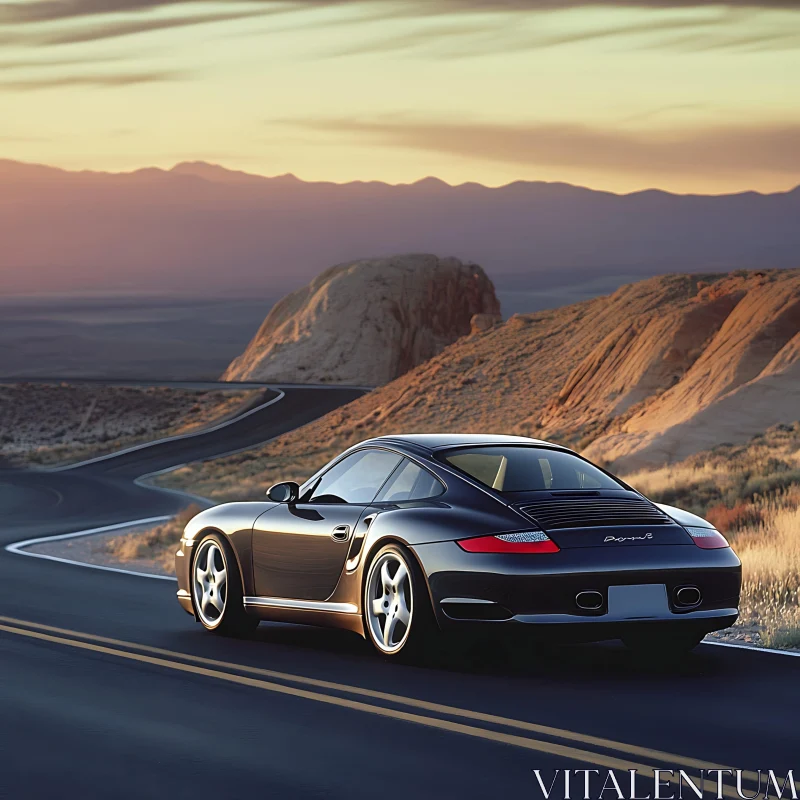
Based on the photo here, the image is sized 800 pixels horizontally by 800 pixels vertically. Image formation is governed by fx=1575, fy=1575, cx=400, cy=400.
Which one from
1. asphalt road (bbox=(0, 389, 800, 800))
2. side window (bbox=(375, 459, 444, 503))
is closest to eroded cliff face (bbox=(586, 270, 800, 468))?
asphalt road (bbox=(0, 389, 800, 800))

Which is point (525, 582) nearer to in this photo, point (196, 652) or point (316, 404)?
point (196, 652)

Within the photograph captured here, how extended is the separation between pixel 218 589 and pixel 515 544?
324cm

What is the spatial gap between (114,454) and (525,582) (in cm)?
6965

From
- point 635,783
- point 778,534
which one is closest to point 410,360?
point 778,534

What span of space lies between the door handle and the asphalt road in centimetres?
79

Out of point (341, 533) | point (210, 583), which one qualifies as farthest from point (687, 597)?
point (210, 583)

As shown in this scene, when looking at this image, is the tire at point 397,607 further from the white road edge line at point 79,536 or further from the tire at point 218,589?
the white road edge line at point 79,536

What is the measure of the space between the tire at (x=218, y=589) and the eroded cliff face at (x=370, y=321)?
14386 cm

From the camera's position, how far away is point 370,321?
16812 centimetres

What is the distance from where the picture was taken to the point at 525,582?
30.4ft

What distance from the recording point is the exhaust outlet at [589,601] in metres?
9.30

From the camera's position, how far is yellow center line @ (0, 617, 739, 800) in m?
7.05

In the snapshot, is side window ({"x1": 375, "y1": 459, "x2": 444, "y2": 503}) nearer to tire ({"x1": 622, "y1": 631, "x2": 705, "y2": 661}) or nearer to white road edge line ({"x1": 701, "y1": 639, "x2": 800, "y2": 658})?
tire ({"x1": 622, "y1": 631, "x2": 705, "y2": 661})

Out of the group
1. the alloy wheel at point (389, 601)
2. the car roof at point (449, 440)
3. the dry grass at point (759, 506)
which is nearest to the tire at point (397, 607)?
the alloy wheel at point (389, 601)
